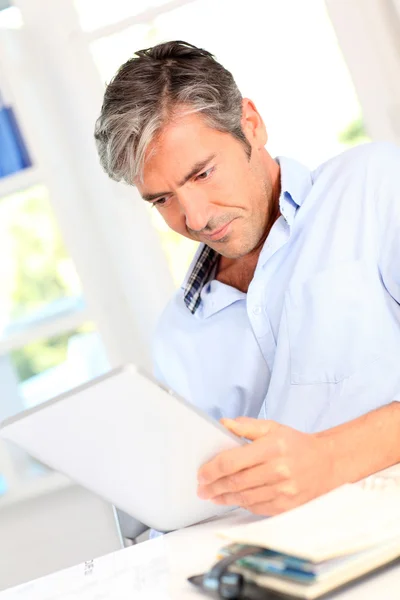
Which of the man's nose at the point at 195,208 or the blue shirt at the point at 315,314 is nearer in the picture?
the blue shirt at the point at 315,314

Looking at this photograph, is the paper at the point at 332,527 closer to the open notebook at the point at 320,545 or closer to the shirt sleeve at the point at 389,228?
the open notebook at the point at 320,545

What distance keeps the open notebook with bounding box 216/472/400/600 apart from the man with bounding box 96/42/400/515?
1.77 feet

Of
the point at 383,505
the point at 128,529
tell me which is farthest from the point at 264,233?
the point at 383,505

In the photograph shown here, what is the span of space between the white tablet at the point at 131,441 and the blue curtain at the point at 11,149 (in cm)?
147

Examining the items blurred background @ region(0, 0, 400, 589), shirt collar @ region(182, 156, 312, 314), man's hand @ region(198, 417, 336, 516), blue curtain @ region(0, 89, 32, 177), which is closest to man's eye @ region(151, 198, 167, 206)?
shirt collar @ region(182, 156, 312, 314)

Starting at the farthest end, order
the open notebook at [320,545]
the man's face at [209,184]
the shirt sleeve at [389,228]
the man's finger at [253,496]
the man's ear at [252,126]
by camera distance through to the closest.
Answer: the man's ear at [252,126], the man's face at [209,184], the shirt sleeve at [389,228], the man's finger at [253,496], the open notebook at [320,545]

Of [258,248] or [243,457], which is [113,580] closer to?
[243,457]

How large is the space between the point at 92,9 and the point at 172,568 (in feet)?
6.34

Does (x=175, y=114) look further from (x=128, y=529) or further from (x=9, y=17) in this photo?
(x=9, y=17)

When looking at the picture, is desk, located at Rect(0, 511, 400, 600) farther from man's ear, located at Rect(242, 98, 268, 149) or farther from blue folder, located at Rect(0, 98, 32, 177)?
blue folder, located at Rect(0, 98, 32, 177)

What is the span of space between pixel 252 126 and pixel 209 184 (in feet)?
0.69

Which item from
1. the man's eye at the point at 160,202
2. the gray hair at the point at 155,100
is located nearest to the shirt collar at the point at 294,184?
the gray hair at the point at 155,100

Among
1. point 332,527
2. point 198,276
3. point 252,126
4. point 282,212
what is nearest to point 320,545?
point 332,527

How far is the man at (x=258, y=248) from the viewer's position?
Answer: 4.63 feet
